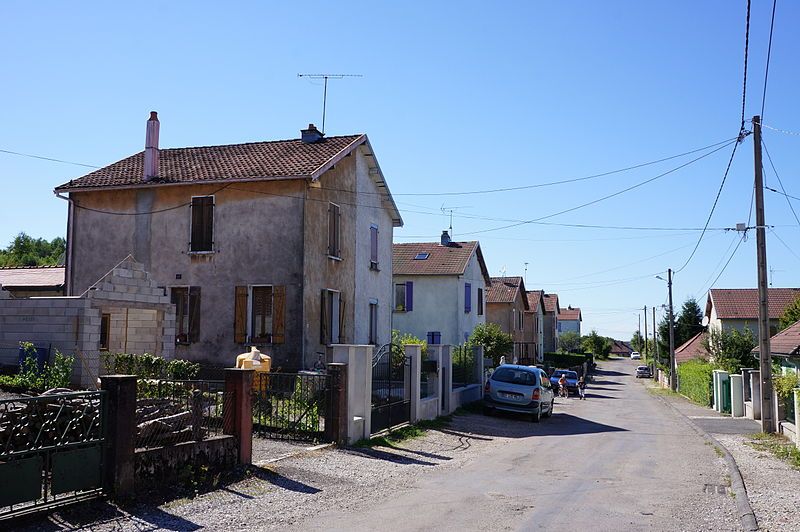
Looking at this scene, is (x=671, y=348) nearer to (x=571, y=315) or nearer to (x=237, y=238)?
(x=237, y=238)

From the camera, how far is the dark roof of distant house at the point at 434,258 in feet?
135

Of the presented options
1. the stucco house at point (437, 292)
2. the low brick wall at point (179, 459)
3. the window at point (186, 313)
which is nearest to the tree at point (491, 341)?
the stucco house at point (437, 292)

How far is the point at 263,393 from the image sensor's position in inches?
558

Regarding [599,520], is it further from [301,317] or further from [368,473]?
[301,317]

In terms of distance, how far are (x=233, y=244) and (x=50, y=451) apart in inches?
564

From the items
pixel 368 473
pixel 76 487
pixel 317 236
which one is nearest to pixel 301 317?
pixel 317 236

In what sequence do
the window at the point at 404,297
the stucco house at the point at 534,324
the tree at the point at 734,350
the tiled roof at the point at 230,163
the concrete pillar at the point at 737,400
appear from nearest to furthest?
the tiled roof at the point at 230,163 < the concrete pillar at the point at 737,400 < the tree at the point at 734,350 < the window at the point at 404,297 < the stucco house at the point at 534,324

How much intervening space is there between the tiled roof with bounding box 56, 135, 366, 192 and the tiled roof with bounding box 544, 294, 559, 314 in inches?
2634

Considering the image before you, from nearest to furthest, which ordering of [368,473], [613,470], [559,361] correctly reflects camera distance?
1. [368,473]
2. [613,470]
3. [559,361]

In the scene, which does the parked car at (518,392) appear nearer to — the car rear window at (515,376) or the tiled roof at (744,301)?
the car rear window at (515,376)

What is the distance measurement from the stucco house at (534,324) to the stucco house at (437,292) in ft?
70.1

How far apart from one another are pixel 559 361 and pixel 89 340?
207 ft

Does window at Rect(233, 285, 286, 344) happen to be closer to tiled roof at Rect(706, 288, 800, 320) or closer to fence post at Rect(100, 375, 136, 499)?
fence post at Rect(100, 375, 136, 499)

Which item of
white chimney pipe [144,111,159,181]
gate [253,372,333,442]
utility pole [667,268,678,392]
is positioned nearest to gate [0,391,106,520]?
gate [253,372,333,442]
